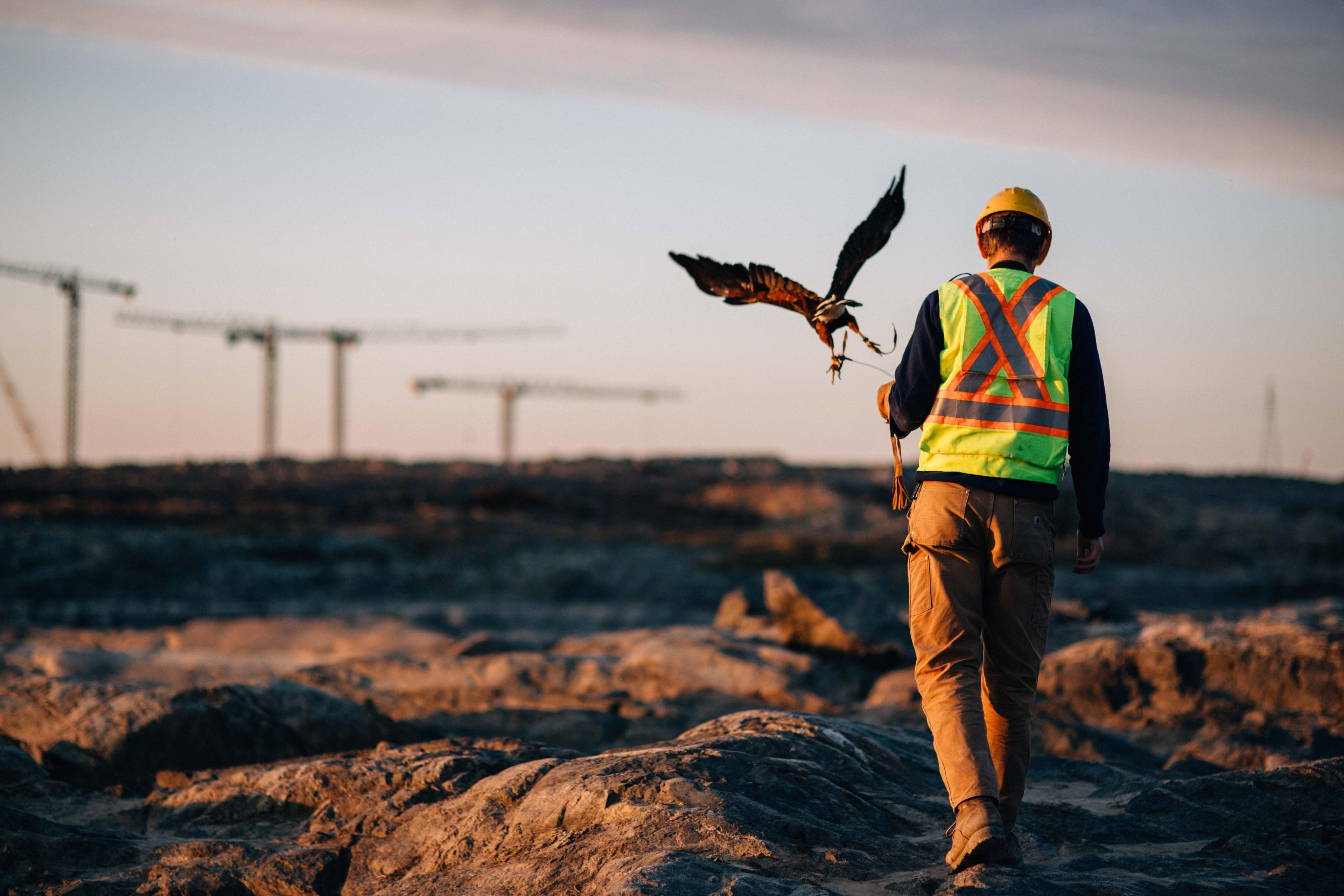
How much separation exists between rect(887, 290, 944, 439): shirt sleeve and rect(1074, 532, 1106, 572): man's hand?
0.79 m

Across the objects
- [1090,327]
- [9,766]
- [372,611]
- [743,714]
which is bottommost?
[372,611]

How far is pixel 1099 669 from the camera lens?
10.5 metres

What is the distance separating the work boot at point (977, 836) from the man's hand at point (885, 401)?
4.64 ft

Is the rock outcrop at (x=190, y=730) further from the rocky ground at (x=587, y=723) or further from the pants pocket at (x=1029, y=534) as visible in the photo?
the pants pocket at (x=1029, y=534)

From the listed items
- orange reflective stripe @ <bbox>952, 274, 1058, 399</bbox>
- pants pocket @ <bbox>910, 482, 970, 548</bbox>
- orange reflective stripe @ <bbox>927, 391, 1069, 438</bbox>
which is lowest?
pants pocket @ <bbox>910, 482, 970, 548</bbox>

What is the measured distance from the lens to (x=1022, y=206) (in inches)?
160

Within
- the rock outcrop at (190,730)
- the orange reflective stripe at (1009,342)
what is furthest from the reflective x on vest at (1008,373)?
the rock outcrop at (190,730)

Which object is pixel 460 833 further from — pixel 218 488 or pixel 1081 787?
pixel 218 488

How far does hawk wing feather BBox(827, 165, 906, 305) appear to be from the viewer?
427 centimetres

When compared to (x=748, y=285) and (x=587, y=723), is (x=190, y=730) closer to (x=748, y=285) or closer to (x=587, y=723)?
(x=587, y=723)

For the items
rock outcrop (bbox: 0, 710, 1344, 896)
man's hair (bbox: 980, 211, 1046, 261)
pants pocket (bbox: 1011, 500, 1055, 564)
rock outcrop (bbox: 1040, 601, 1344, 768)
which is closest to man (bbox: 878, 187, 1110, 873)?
pants pocket (bbox: 1011, 500, 1055, 564)

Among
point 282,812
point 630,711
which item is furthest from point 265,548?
point 282,812

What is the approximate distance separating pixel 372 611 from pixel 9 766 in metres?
15.3

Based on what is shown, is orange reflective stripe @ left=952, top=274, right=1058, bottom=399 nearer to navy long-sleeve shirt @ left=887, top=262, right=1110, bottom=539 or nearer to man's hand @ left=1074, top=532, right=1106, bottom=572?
navy long-sleeve shirt @ left=887, top=262, right=1110, bottom=539
